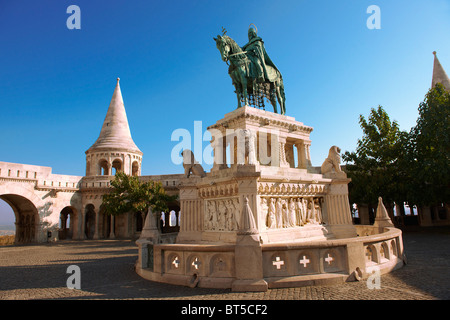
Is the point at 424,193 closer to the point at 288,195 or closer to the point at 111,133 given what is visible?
the point at 288,195

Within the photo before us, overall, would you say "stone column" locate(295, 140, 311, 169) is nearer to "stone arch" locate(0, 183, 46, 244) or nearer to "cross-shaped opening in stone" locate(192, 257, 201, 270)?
"cross-shaped opening in stone" locate(192, 257, 201, 270)

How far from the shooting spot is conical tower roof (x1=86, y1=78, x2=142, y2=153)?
34625 millimetres

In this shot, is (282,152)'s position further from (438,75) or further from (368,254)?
(438,75)

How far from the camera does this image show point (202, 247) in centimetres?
647

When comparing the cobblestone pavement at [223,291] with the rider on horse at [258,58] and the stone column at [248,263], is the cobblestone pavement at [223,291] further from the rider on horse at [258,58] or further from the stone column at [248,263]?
the rider on horse at [258,58]

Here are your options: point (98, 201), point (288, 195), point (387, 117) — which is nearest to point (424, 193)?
point (387, 117)

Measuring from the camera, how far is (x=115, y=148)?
34.1m

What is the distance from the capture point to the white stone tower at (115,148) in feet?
112

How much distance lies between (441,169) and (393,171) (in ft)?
14.3

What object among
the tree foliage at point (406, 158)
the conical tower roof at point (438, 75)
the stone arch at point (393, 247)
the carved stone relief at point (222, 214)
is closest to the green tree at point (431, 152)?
the tree foliage at point (406, 158)

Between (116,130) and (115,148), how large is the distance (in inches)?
125

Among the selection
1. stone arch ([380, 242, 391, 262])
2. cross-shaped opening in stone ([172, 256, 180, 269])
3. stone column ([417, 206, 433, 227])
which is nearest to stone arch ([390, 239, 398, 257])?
stone arch ([380, 242, 391, 262])

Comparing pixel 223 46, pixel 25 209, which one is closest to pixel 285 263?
pixel 223 46

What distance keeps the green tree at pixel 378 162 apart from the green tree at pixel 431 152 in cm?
96
